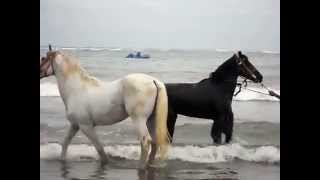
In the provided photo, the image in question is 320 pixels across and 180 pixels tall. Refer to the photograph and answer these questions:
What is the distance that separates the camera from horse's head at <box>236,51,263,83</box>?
230cm

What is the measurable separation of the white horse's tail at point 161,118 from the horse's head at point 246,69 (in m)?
0.35

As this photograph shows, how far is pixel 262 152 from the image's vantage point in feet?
7.57

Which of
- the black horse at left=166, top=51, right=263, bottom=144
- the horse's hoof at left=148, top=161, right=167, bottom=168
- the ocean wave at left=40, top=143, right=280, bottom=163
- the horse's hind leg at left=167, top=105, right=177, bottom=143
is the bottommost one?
the horse's hoof at left=148, top=161, right=167, bottom=168

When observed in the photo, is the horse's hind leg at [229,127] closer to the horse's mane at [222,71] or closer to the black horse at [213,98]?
the black horse at [213,98]

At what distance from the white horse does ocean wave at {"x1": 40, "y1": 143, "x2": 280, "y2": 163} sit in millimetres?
33

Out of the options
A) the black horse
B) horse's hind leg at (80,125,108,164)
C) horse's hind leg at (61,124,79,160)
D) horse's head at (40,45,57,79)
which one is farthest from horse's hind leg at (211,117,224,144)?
horse's head at (40,45,57,79)

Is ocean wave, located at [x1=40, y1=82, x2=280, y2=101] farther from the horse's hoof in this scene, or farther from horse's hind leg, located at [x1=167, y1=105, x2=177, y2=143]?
the horse's hoof

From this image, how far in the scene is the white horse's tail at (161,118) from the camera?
2229 mm

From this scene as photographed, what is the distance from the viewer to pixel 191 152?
2.29m

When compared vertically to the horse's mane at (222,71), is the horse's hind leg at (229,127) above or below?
below

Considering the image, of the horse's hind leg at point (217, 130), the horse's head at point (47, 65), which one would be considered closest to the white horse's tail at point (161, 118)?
the horse's hind leg at point (217, 130)
